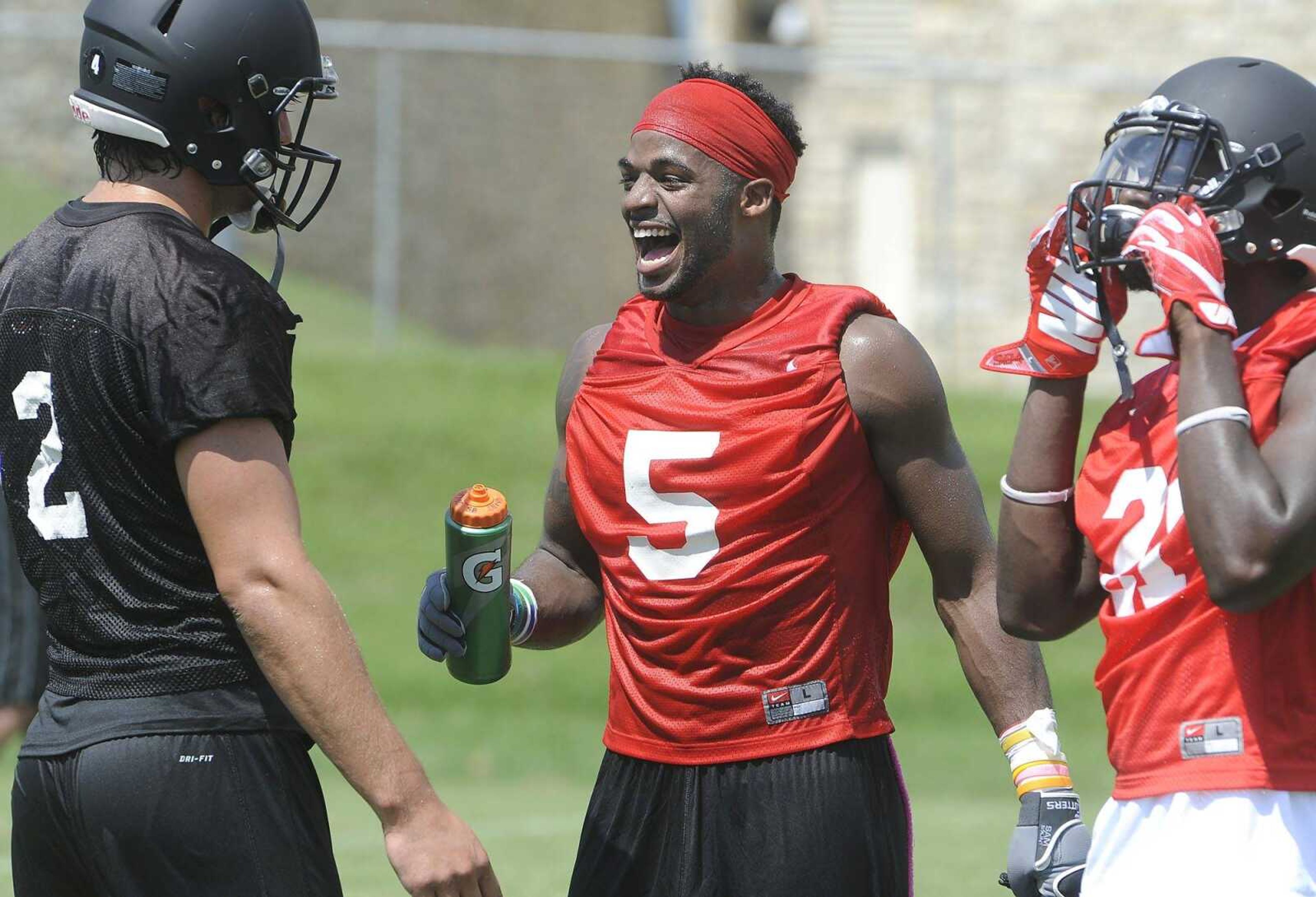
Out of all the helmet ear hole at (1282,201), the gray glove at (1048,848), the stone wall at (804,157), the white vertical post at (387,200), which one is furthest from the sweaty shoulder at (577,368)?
the white vertical post at (387,200)

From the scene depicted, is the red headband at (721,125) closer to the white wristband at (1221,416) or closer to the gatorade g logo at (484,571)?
the gatorade g logo at (484,571)

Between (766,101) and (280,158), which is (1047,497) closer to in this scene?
(766,101)

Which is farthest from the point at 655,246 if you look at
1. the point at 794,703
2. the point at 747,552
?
the point at 794,703

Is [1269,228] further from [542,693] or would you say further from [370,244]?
[370,244]

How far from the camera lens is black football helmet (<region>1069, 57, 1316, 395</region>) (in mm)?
3166

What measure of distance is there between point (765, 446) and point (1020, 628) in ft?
2.55

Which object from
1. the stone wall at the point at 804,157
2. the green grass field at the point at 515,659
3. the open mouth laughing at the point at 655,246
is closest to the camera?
the open mouth laughing at the point at 655,246

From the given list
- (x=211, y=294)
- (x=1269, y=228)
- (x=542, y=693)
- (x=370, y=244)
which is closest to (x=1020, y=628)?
(x=1269, y=228)

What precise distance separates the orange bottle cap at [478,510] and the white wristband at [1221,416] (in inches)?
60.4

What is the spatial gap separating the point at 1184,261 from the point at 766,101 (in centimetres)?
172

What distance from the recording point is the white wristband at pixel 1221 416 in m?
2.94

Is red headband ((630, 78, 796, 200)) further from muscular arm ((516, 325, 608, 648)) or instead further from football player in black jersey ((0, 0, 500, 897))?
football player in black jersey ((0, 0, 500, 897))

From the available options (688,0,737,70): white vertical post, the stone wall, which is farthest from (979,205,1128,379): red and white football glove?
(688,0,737,70): white vertical post

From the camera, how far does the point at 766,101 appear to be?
453 centimetres
